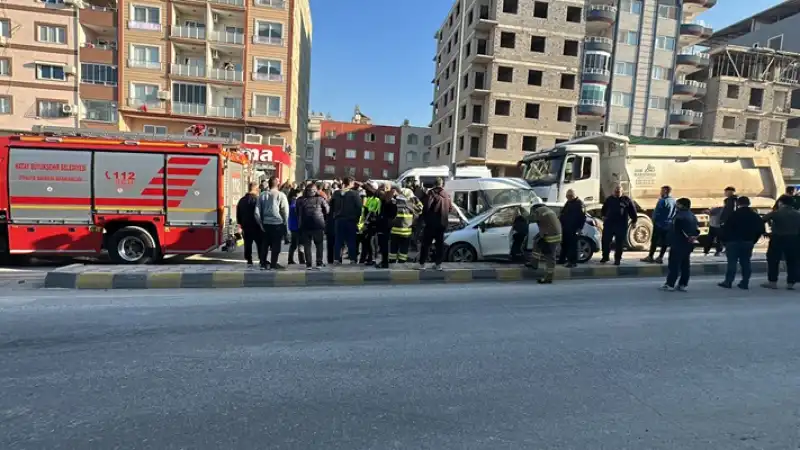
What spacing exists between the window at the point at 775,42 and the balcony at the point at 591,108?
79.4 ft

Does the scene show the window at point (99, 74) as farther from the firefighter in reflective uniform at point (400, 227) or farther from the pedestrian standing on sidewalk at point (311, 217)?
the firefighter in reflective uniform at point (400, 227)

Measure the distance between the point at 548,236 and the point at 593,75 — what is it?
3740 cm

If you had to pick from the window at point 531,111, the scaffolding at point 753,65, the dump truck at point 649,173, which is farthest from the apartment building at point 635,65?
the dump truck at point 649,173

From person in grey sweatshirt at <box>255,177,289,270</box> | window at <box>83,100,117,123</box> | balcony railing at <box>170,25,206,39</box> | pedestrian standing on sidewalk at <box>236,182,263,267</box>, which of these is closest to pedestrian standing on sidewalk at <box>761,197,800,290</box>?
person in grey sweatshirt at <box>255,177,289,270</box>

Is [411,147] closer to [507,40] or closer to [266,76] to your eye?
[507,40]

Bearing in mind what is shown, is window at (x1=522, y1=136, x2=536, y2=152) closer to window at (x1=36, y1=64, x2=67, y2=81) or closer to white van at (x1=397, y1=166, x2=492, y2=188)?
white van at (x1=397, y1=166, x2=492, y2=188)

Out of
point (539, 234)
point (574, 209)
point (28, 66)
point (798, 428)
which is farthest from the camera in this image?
point (28, 66)

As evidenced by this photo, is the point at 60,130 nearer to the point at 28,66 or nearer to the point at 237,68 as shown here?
the point at 237,68

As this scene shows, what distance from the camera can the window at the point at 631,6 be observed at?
40.4 meters

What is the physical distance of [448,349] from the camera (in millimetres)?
4355

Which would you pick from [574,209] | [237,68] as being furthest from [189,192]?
[237,68]

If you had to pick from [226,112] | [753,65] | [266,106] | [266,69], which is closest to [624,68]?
[753,65]

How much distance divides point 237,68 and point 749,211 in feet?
116

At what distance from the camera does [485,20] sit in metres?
37.2
